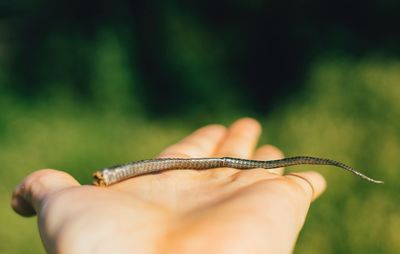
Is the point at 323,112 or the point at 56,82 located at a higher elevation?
the point at 323,112

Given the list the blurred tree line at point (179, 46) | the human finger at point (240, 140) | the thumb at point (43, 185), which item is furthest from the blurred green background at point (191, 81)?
the thumb at point (43, 185)

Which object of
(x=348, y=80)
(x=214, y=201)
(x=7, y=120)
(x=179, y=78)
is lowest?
(x=7, y=120)

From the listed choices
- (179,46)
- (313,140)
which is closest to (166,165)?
(313,140)

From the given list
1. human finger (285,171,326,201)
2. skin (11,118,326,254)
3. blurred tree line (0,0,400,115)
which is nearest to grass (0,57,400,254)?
blurred tree line (0,0,400,115)

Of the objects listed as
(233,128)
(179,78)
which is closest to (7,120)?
(179,78)

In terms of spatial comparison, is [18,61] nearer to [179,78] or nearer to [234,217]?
[179,78]

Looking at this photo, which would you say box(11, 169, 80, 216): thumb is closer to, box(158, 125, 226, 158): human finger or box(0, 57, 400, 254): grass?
box(158, 125, 226, 158): human finger

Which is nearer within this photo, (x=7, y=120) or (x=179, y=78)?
(x=7, y=120)
